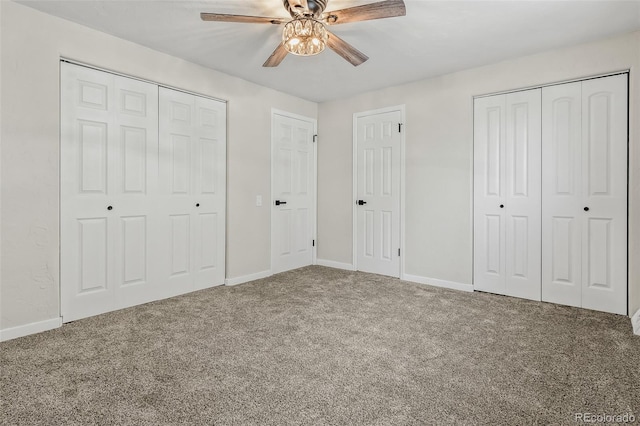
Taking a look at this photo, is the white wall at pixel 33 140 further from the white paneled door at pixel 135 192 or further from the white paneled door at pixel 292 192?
the white paneled door at pixel 292 192

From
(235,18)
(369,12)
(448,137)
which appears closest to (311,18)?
(369,12)

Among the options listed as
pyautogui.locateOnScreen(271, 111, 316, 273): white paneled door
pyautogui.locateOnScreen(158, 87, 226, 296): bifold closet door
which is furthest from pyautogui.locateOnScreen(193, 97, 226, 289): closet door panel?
pyautogui.locateOnScreen(271, 111, 316, 273): white paneled door

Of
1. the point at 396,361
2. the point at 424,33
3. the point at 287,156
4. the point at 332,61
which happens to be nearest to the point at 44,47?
the point at 332,61

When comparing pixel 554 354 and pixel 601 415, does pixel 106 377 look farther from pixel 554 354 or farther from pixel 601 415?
pixel 554 354

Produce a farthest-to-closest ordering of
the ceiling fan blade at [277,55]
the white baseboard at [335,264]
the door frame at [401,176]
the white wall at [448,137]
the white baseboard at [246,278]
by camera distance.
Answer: the white baseboard at [335,264]
the door frame at [401,176]
the white baseboard at [246,278]
the white wall at [448,137]
the ceiling fan blade at [277,55]

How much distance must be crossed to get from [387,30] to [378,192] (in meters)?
2.16

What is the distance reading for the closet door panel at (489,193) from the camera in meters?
3.63

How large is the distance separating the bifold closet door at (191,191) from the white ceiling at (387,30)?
56 centimetres

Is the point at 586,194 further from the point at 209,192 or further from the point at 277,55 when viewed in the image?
the point at 209,192

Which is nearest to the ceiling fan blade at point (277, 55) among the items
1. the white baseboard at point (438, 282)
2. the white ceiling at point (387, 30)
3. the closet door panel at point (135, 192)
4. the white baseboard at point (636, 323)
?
the white ceiling at point (387, 30)

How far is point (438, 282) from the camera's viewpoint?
13.3ft

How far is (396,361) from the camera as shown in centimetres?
218

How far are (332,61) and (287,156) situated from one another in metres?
1.61

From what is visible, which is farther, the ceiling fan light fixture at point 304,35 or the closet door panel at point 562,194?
the closet door panel at point 562,194
